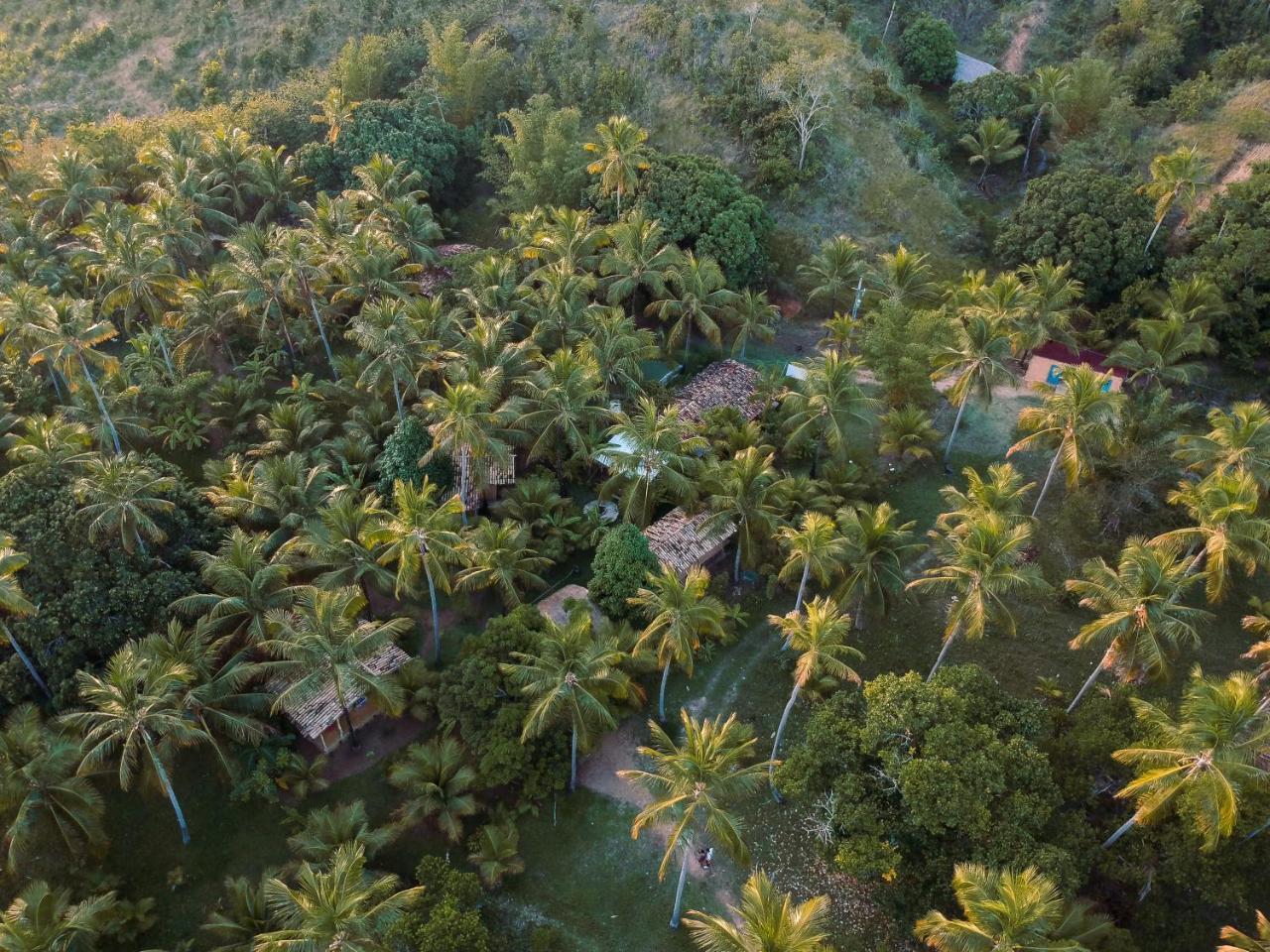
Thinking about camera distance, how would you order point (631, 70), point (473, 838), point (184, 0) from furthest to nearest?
point (184, 0) < point (631, 70) < point (473, 838)

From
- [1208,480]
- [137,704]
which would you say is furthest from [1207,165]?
[137,704]

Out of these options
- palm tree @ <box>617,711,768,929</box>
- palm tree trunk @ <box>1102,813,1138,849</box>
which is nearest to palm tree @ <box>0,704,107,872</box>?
palm tree @ <box>617,711,768,929</box>

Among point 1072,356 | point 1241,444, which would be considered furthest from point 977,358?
point 1072,356

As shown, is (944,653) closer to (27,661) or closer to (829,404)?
(829,404)

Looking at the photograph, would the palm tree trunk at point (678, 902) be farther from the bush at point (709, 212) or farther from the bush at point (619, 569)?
the bush at point (709, 212)

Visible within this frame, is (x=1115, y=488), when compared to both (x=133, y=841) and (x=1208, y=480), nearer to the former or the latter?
(x=1208, y=480)

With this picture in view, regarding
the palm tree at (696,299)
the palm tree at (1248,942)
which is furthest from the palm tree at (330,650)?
the palm tree at (1248,942)
